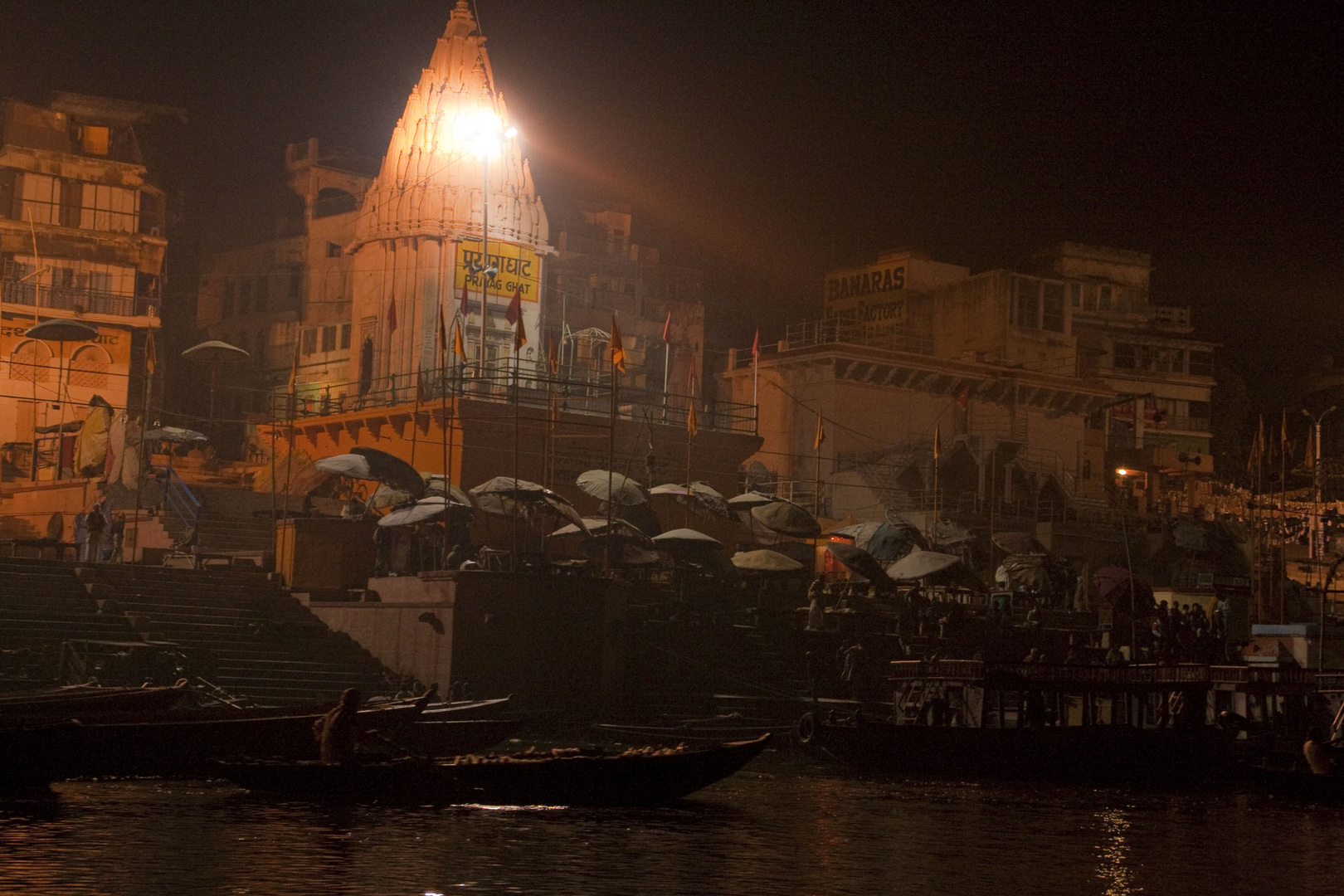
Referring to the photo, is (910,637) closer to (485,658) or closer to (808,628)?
(808,628)

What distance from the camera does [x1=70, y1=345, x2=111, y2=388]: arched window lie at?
57625mm

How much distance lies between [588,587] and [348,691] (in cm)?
1304

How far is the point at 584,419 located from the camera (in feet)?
161

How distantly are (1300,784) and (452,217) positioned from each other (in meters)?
32.5

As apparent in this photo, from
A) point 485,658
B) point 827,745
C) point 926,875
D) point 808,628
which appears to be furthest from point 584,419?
point 926,875

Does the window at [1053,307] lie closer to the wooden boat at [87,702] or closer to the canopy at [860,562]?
the canopy at [860,562]

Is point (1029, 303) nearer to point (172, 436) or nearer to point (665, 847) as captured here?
point (172, 436)

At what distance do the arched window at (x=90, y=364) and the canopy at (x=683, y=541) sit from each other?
25.6 m

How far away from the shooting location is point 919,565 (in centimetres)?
4238

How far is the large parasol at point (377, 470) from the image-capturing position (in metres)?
38.6

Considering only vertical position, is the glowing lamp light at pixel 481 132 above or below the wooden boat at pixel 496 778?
above

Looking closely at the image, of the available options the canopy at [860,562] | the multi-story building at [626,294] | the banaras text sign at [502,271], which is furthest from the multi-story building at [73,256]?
the canopy at [860,562]

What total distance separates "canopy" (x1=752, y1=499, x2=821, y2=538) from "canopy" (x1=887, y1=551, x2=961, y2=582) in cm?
250

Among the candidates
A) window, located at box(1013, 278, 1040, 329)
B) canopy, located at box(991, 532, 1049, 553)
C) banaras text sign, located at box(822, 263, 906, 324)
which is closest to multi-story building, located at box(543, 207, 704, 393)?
banaras text sign, located at box(822, 263, 906, 324)
